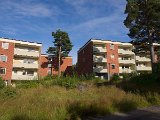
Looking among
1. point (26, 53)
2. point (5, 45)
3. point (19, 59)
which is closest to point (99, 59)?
point (26, 53)

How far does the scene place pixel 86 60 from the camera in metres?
64.6

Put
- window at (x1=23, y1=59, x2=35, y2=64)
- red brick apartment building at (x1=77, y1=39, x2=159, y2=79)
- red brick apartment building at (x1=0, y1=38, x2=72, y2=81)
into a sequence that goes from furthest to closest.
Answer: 1. red brick apartment building at (x1=77, y1=39, x2=159, y2=79)
2. window at (x1=23, y1=59, x2=35, y2=64)
3. red brick apartment building at (x1=0, y1=38, x2=72, y2=81)

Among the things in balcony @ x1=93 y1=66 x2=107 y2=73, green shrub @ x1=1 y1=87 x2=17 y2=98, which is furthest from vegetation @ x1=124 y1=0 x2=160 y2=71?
balcony @ x1=93 y1=66 x2=107 y2=73

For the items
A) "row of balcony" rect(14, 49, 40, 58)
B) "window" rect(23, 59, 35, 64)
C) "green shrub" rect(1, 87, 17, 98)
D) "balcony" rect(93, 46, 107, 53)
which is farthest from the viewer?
"balcony" rect(93, 46, 107, 53)

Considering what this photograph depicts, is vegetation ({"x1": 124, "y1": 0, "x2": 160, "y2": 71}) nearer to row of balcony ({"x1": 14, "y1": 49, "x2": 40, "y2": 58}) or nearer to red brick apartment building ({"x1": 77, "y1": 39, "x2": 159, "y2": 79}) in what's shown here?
red brick apartment building ({"x1": 77, "y1": 39, "x2": 159, "y2": 79})

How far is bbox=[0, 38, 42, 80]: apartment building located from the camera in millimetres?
52656

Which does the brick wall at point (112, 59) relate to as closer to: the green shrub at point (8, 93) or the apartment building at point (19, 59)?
the apartment building at point (19, 59)

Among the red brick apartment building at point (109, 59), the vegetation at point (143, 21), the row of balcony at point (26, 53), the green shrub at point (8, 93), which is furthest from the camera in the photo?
the red brick apartment building at point (109, 59)

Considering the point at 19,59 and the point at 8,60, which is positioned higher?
the point at 19,59

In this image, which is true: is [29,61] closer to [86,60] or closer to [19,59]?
[19,59]

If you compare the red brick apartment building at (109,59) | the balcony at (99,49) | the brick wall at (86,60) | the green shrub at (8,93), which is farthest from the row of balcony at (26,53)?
the green shrub at (8,93)

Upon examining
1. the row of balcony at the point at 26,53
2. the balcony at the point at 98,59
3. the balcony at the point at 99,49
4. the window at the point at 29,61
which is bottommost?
the window at the point at 29,61

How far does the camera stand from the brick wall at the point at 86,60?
2385 inches

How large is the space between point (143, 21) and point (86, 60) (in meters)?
31.9
